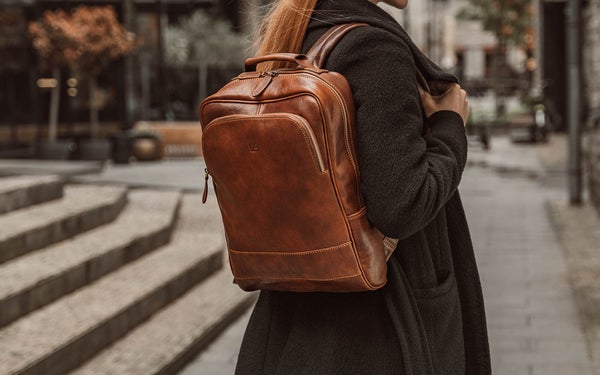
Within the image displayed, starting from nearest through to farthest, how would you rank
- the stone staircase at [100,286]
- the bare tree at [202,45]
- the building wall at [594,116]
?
1. the stone staircase at [100,286]
2. the building wall at [594,116]
3. the bare tree at [202,45]

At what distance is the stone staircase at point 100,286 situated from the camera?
524 centimetres

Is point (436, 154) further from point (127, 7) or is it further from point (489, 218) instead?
point (127, 7)

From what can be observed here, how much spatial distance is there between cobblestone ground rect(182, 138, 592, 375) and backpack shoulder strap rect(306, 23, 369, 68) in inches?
141

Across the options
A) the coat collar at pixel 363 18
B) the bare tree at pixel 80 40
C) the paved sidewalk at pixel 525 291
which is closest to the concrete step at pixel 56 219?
the paved sidewalk at pixel 525 291

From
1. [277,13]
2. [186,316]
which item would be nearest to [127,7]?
[186,316]

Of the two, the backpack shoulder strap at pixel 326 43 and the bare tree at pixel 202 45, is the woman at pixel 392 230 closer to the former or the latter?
the backpack shoulder strap at pixel 326 43

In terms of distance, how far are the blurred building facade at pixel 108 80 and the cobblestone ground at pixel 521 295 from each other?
11.0 meters

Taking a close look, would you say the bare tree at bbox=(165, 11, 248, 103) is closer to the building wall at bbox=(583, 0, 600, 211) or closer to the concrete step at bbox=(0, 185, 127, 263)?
the building wall at bbox=(583, 0, 600, 211)

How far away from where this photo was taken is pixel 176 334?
6.00 m

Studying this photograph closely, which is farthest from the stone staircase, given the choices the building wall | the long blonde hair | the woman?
the building wall

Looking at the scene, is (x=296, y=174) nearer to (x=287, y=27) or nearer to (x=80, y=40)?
(x=287, y=27)

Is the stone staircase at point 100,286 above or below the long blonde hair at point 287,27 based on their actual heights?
below

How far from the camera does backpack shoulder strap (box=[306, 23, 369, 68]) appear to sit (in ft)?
7.24

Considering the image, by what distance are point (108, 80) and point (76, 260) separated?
63.8 feet
